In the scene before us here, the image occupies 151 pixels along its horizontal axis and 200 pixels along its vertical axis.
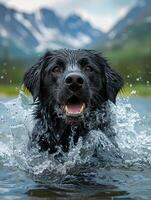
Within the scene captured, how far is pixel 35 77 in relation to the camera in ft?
33.0

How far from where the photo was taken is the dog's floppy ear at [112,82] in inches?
398

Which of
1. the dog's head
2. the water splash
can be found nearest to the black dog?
the dog's head

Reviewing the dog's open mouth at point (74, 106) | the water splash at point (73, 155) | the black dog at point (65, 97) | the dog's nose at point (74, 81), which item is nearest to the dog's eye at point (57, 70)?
the black dog at point (65, 97)

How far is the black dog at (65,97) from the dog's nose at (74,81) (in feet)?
0.70

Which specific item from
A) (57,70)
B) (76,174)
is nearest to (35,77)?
(57,70)

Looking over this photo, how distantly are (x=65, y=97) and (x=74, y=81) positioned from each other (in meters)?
0.38

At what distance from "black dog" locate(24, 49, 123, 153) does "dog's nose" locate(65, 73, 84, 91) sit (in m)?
0.21

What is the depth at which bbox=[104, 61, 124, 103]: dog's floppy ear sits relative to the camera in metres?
10.1

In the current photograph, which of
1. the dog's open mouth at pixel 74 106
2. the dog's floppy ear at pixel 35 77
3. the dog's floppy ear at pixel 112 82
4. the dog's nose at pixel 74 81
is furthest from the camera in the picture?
the dog's floppy ear at pixel 112 82

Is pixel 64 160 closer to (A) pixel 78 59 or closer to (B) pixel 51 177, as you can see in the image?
(B) pixel 51 177

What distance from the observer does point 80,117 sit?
8.95m

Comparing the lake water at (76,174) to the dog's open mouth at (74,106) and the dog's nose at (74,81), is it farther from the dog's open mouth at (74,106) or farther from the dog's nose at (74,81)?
the dog's nose at (74,81)

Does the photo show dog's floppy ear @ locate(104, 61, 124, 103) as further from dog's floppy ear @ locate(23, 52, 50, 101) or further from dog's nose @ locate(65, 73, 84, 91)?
dog's nose @ locate(65, 73, 84, 91)

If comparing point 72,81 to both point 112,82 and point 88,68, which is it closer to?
point 88,68
